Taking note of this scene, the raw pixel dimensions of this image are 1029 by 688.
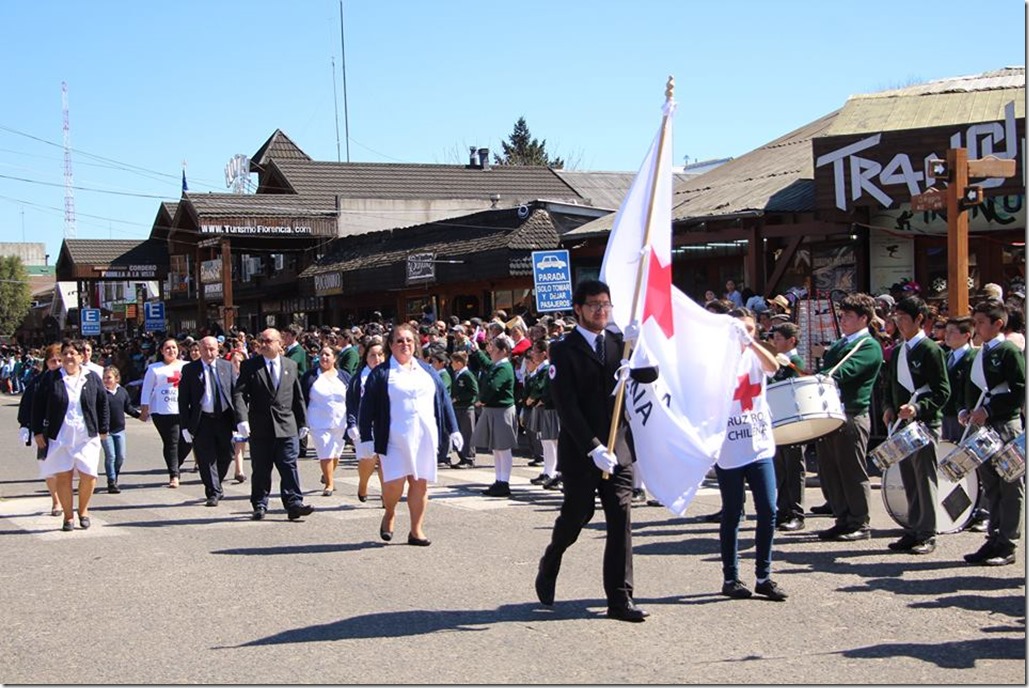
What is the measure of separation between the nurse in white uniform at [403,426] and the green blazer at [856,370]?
11.3ft

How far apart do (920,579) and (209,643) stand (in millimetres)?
4871

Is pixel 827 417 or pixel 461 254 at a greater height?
pixel 461 254

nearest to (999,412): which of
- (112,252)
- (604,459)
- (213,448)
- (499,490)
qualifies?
(604,459)

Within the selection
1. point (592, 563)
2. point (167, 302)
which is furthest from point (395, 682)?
point (167, 302)

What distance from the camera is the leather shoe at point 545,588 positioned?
750 centimetres

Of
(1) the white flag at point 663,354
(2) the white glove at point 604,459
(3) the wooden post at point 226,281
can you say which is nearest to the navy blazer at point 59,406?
(1) the white flag at point 663,354

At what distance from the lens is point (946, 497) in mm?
9305

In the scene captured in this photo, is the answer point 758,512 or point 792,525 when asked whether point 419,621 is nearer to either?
point 758,512

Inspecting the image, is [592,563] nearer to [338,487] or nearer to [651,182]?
[651,182]

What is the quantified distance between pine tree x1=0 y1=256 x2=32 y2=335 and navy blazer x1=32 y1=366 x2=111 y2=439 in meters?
82.4

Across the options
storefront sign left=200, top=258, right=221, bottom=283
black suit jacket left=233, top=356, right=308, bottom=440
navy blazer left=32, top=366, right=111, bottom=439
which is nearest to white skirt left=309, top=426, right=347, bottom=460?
black suit jacket left=233, top=356, right=308, bottom=440

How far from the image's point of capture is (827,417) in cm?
865

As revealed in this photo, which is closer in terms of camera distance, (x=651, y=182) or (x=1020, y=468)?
(x=651, y=182)

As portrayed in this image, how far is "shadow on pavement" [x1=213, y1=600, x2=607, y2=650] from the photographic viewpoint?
7039mm
